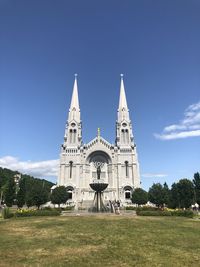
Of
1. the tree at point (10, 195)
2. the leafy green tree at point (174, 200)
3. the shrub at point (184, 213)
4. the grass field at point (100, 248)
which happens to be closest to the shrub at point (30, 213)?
the grass field at point (100, 248)

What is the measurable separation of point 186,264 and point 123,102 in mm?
73200

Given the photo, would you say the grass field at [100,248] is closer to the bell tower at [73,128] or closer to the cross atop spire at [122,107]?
the bell tower at [73,128]

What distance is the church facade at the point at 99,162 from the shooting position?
219 feet

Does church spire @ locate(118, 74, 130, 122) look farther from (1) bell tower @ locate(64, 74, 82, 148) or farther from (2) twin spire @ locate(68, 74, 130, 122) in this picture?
(1) bell tower @ locate(64, 74, 82, 148)

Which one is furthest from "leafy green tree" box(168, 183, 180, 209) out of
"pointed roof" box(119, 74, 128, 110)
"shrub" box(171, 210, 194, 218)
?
"pointed roof" box(119, 74, 128, 110)

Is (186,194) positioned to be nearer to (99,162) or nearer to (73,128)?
(99,162)

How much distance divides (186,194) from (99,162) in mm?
32861

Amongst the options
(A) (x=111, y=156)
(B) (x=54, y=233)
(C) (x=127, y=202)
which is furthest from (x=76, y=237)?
(A) (x=111, y=156)

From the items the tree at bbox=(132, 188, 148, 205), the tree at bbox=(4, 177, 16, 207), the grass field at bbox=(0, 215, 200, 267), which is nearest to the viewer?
the grass field at bbox=(0, 215, 200, 267)

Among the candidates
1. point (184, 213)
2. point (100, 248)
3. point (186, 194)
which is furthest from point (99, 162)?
point (100, 248)

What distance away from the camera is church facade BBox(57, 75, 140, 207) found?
219ft

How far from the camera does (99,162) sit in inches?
2864

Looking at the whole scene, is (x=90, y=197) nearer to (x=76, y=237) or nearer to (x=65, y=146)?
(x=65, y=146)

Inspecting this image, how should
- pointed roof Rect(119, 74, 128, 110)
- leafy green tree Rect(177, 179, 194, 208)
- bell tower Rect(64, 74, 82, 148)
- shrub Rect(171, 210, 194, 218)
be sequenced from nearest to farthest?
shrub Rect(171, 210, 194, 218)
leafy green tree Rect(177, 179, 194, 208)
bell tower Rect(64, 74, 82, 148)
pointed roof Rect(119, 74, 128, 110)
